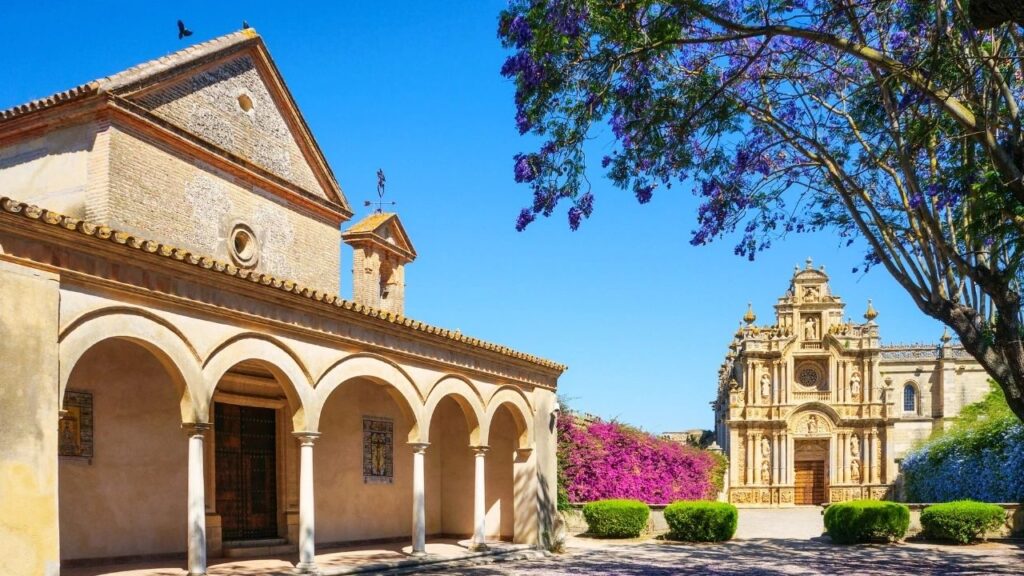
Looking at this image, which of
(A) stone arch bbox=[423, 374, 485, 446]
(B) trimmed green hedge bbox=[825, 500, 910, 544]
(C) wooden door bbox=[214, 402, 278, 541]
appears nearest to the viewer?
(C) wooden door bbox=[214, 402, 278, 541]

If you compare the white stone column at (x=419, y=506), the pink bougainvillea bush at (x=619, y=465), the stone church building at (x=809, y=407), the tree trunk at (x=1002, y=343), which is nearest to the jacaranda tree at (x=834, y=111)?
the tree trunk at (x=1002, y=343)

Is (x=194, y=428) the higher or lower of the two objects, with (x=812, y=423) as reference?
→ higher

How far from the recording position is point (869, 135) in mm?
14039

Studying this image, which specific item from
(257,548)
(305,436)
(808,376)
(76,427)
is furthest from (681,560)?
(808,376)

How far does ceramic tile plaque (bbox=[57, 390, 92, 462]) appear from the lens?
12180 millimetres

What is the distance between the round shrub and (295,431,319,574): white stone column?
38.6 ft

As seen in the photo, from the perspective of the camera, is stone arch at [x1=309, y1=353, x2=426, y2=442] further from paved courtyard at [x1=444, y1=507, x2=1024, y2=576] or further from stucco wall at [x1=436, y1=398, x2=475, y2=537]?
stucco wall at [x1=436, y1=398, x2=475, y2=537]

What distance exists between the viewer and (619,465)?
29438 mm

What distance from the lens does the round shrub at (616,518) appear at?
2383cm

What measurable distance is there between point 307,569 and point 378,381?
3257 millimetres

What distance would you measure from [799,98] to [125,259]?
9.35 meters

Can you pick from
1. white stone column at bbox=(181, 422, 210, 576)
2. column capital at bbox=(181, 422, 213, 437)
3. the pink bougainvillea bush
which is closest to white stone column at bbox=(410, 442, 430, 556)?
white stone column at bbox=(181, 422, 210, 576)

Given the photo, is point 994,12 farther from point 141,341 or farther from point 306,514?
point 306,514

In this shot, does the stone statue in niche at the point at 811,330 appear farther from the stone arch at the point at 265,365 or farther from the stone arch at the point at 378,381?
the stone arch at the point at 265,365
